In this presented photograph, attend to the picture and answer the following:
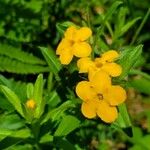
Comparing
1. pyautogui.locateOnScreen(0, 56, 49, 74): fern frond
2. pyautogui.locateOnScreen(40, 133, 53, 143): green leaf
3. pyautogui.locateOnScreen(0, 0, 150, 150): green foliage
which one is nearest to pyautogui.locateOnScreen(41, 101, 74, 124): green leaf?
pyautogui.locateOnScreen(0, 0, 150, 150): green foliage

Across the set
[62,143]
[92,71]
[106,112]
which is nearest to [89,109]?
[106,112]

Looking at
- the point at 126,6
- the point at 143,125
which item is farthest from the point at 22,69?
the point at 143,125

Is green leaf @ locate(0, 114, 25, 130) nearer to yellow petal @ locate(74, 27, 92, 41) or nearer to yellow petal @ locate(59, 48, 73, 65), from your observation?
yellow petal @ locate(59, 48, 73, 65)

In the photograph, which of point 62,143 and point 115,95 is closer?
point 115,95

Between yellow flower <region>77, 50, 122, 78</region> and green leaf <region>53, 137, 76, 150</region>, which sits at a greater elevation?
yellow flower <region>77, 50, 122, 78</region>

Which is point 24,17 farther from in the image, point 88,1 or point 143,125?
point 143,125

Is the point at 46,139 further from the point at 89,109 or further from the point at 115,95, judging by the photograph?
the point at 115,95
